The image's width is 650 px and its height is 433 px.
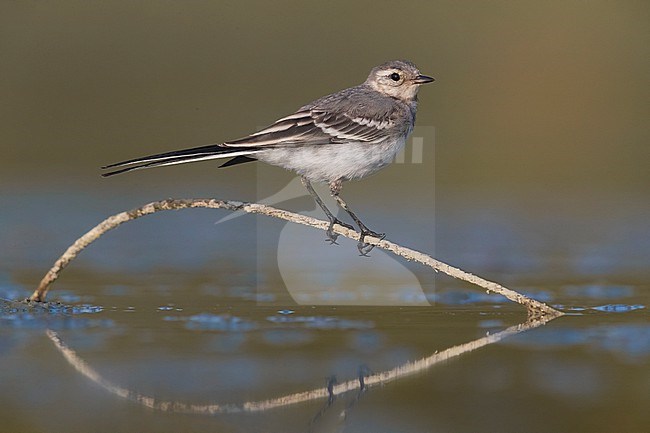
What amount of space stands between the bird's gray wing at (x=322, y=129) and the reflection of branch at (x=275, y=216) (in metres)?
0.81

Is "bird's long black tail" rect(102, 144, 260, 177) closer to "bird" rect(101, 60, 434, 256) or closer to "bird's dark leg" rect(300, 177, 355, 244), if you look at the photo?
"bird" rect(101, 60, 434, 256)

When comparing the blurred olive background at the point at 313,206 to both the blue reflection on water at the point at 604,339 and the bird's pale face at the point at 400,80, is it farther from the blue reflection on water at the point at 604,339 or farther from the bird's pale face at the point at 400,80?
the bird's pale face at the point at 400,80

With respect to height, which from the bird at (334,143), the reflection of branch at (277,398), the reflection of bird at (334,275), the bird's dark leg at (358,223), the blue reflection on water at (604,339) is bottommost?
the reflection of branch at (277,398)

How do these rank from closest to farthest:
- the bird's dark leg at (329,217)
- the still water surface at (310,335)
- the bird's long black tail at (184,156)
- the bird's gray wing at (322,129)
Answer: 1. the still water surface at (310,335)
2. the bird's long black tail at (184,156)
3. the bird's gray wing at (322,129)
4. the bird's dark leg at (329,217)

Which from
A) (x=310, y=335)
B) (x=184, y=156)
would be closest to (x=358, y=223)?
(x=310, y=335)

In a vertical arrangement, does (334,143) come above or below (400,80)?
below

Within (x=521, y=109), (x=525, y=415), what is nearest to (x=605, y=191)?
(x=521, y=109)

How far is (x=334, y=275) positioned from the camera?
10375 millimetres

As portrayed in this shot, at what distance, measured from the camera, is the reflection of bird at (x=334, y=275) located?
9320 millimetres

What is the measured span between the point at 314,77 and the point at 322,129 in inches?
354

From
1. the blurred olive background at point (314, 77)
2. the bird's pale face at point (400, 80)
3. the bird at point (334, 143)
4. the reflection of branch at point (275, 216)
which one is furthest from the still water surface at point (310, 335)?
the blurred olive background at point (314, 77)

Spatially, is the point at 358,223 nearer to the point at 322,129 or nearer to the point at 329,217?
the point at 329,217

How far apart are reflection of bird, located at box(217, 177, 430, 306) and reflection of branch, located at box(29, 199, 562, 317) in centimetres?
84

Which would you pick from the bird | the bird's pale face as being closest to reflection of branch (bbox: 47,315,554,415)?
the bird
